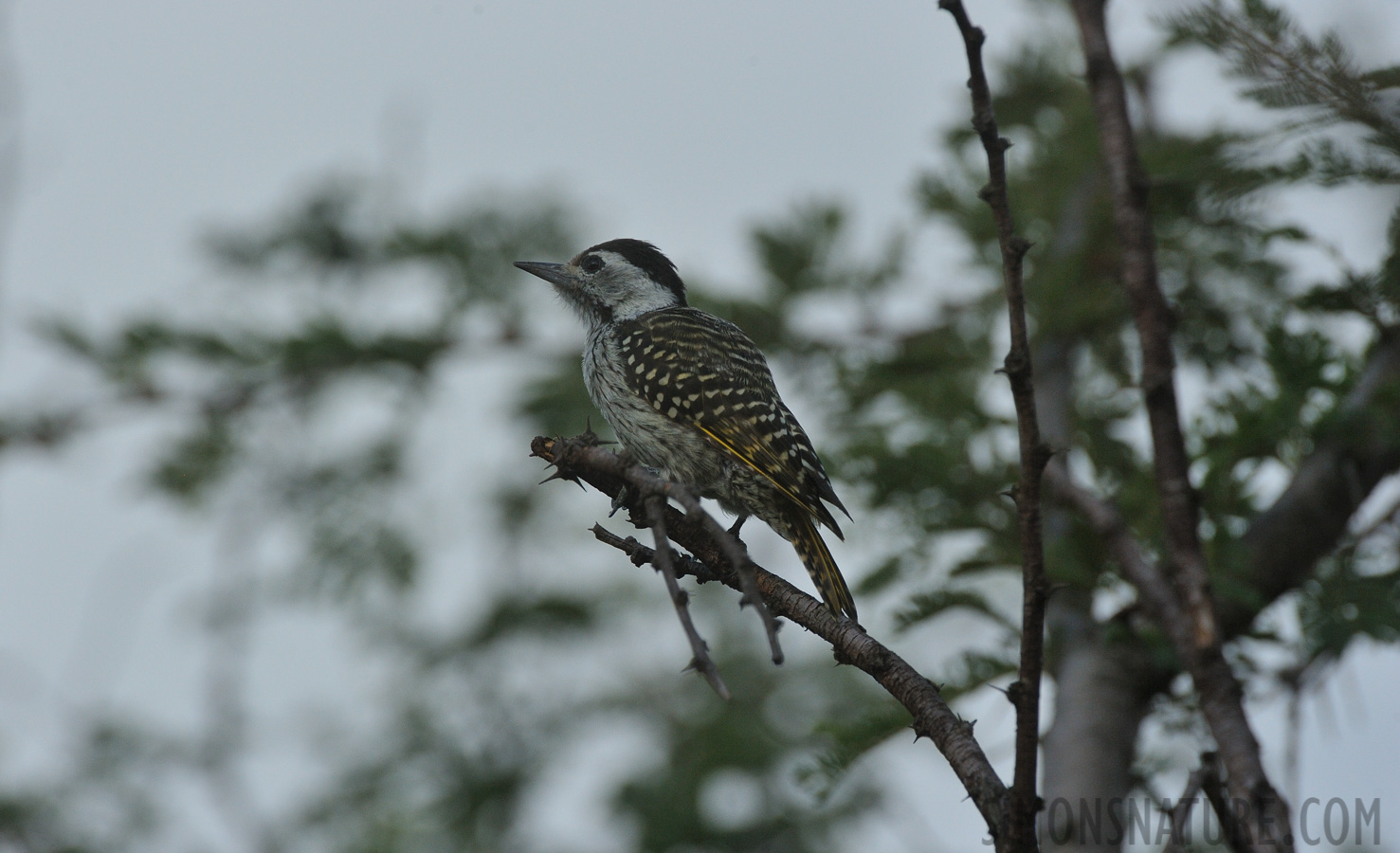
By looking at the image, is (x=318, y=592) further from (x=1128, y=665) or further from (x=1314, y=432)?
(x=1314, y=432)

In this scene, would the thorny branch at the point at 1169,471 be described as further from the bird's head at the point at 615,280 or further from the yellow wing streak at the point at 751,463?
the bird's head at the point at 615,280

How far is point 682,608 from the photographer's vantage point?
76.8 inches

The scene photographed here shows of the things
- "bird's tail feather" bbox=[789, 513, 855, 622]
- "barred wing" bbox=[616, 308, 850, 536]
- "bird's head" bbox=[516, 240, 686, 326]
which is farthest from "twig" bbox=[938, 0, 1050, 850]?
"bird's head" bbox=[516, 240, 686, 326]

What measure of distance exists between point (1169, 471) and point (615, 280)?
330cm

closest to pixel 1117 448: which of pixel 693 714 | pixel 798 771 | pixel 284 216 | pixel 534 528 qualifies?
pixel 798 771

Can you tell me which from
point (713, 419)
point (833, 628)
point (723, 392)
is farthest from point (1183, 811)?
point (723, 392)

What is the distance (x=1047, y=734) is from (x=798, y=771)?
1384 millimetres

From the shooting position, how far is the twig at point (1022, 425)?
203 centimetres

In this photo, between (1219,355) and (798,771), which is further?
(1219,355)

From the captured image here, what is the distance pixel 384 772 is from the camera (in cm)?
750

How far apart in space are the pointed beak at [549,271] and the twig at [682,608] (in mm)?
3834

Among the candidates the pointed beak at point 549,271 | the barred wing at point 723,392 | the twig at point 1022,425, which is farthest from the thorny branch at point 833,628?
the pointed beak at point 549,271

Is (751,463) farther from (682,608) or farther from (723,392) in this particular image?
(682,608)

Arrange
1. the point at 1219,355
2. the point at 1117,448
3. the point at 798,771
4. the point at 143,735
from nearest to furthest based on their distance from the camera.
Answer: the point at 798,771, the point at 1117,448, the point at 1219,355, the point at 143,735
